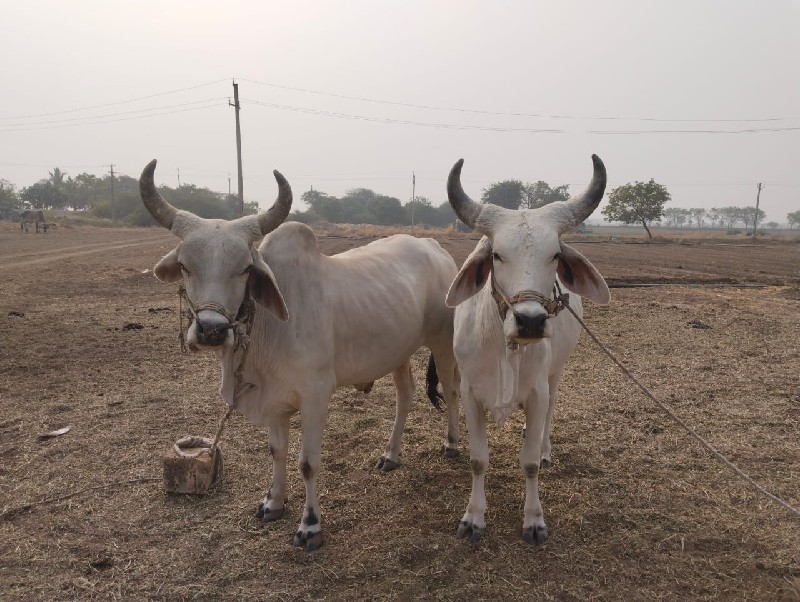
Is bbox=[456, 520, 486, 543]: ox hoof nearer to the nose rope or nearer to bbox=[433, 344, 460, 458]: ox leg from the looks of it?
bbox=[433, 344, 460, 458]: ox leg

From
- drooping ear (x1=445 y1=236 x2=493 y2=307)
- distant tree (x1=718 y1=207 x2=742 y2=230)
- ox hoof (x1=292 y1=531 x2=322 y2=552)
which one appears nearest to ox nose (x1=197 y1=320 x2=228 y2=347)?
drooping ear (x1=445 y1=236 x2=493 y2=307)

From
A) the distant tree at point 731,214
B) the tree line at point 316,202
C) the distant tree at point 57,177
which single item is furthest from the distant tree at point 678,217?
the distant tree at point 57,177

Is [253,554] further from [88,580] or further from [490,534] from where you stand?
[490,534]

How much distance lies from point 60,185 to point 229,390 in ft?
324

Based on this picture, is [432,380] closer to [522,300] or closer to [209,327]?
[522,300]

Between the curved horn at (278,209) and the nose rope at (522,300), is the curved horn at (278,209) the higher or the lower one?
the higher one

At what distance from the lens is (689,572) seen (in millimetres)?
3121

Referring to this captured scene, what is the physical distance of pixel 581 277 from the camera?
10.5ft

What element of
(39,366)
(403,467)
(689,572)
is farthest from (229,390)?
(39,366)

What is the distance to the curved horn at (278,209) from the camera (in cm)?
328

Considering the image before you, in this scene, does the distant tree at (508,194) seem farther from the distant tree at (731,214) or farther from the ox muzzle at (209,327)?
the distant tree at (731,214)

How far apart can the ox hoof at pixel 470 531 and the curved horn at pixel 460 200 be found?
6.02 feet

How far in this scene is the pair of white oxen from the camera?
2.93 meters

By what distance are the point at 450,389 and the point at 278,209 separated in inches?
82.7
